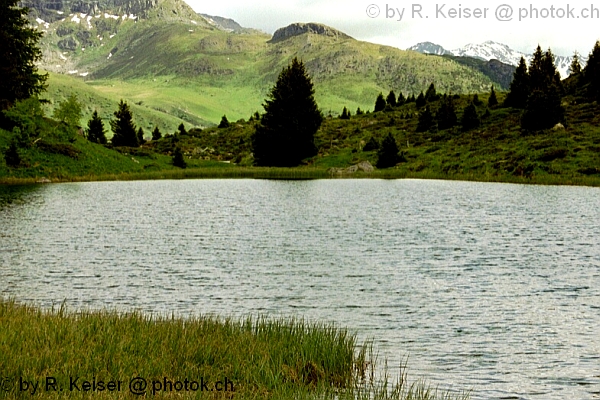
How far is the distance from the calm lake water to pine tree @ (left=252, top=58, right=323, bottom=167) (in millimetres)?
55572

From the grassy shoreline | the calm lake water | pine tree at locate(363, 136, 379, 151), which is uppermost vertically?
pine tree at locate(363, 136, 379, 151)

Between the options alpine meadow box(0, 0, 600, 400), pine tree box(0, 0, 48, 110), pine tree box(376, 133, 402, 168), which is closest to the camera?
alpine meadow box(0, 0, 600, 400)

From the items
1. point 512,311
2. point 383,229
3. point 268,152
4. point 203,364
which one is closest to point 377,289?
point 512,311

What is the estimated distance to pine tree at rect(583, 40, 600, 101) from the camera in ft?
330

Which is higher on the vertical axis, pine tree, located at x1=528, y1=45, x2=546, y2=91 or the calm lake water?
pine tree, located at x1=528, y1=45, x2=546, y2=91

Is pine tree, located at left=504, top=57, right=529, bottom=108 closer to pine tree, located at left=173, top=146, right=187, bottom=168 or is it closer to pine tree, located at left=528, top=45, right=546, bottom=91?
pine tree, located at left=528, top=45, right=546, bottom=91

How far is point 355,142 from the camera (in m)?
114

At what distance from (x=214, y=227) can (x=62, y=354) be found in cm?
2722

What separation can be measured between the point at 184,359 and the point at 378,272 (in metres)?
14.3

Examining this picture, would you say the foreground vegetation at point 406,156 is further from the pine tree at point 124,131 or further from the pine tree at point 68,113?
the pine tree at point 124,131

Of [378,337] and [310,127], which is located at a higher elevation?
[310,127]

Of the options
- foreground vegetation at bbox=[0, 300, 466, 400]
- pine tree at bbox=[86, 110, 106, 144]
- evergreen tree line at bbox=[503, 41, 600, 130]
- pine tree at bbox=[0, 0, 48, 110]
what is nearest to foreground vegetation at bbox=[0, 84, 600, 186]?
evergreen tree line at bbox=[503, 41, 600, 130]

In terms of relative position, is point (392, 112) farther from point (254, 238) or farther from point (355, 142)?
point (254, 238)

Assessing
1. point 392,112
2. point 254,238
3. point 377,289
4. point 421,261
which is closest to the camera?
point 377,289
